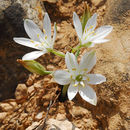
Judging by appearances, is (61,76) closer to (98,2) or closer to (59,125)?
(59,125)

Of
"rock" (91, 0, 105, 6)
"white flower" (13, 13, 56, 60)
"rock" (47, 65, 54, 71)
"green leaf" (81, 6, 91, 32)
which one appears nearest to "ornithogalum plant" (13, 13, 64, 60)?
"white flower" (13, 13, 56, 60)

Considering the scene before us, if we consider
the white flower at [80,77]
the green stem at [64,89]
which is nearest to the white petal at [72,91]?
the white flower at [80,77]

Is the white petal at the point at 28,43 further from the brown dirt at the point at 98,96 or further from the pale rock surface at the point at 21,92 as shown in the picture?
the pale rock surface at the point at 21,92

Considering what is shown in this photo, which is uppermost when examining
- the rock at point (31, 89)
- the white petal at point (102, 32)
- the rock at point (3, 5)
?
the rock at point (3, 5)

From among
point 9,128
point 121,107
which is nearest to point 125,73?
point 121,107

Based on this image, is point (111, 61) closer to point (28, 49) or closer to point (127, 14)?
point (127, 14)

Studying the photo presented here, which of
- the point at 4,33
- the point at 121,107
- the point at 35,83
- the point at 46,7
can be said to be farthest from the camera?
the point at 46,7
